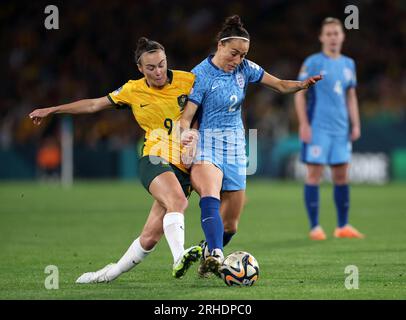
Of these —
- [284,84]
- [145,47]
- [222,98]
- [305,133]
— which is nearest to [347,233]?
[305,133]

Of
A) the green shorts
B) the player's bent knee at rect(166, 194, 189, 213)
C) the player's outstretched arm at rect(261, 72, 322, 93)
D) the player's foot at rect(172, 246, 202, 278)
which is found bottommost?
the player's foot at rect(172, 246, 202, 278)

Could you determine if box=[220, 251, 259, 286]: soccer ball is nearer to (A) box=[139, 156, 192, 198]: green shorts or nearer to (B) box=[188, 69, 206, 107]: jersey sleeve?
(A) box=[139, 156, 192, 198]: green shorts

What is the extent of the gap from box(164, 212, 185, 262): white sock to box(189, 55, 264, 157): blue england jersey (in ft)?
2.96

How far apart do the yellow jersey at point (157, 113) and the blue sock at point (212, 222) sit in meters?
0.37

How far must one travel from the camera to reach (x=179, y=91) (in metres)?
7.23

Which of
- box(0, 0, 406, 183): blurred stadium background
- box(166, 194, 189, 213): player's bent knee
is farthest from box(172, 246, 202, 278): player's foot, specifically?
box(0, 0, 406, 183): blurred stadium background

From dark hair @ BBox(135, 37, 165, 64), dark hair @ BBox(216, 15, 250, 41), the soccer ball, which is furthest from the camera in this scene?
dark hair @ BBox(216, 15, 250, 41)

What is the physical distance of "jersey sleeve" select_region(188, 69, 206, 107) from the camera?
7266mm

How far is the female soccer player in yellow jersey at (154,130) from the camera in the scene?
6910 millimetres

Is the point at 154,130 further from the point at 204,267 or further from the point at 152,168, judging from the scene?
the point at 204,267

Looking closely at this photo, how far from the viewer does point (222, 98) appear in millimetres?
7387

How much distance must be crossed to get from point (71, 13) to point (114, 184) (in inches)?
277

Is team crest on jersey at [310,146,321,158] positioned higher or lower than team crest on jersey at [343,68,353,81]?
lower
